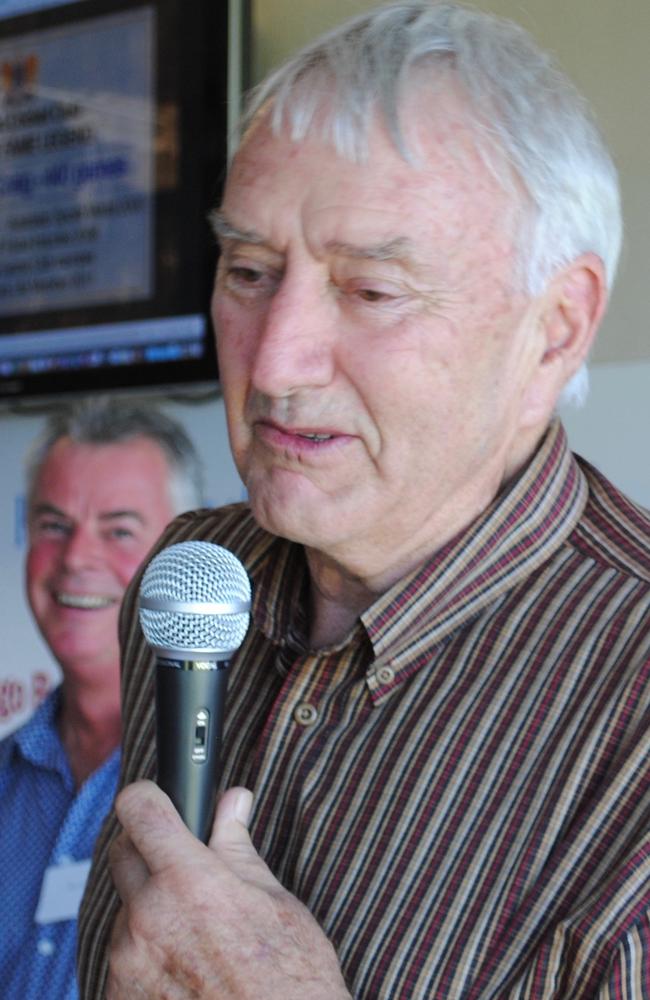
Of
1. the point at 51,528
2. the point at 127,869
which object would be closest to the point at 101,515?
the point at 51,528

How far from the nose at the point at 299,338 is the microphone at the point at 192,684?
8.4 inches

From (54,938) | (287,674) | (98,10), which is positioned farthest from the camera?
(98,10)

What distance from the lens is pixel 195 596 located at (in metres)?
1.03

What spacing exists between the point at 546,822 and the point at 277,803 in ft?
0.91

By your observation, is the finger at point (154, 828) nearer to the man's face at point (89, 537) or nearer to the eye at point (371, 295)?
the eye at point (371, 295)

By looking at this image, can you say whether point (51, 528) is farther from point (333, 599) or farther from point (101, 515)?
point (333, 599)

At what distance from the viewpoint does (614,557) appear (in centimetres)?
120

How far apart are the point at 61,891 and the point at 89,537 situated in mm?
701

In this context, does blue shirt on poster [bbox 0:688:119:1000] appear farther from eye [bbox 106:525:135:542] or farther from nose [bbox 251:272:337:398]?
nose [bbox 251:272:337:398]

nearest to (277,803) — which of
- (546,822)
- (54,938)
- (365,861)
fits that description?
(365,861)

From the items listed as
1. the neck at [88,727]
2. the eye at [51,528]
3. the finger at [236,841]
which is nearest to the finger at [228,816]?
the finger at [236,841]

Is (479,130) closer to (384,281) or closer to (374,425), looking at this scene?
(384,281)

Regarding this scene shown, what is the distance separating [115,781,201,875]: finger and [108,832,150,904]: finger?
24 millimetres

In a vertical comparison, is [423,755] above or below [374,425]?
below
